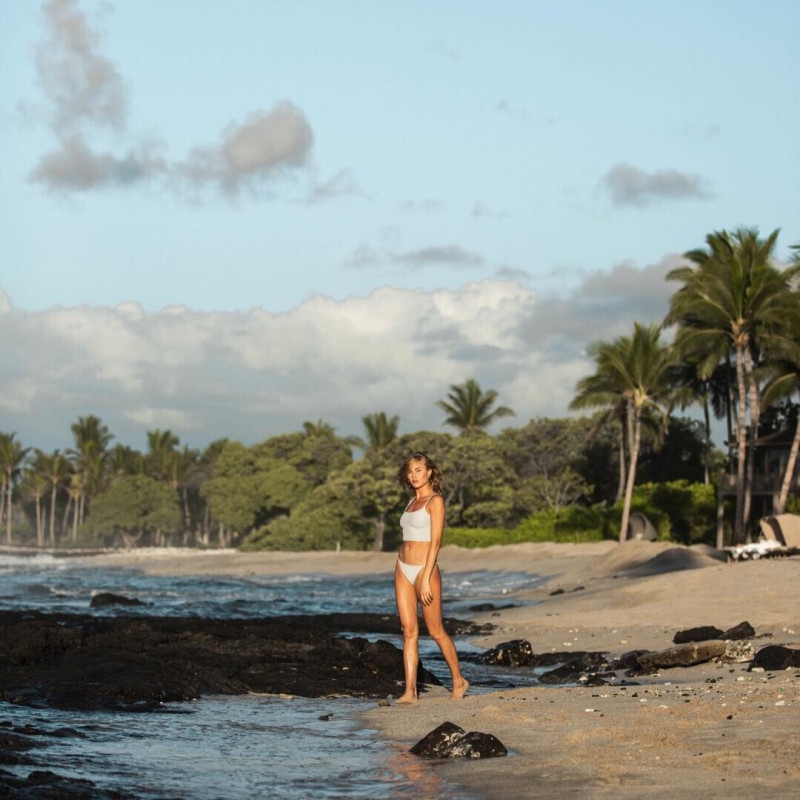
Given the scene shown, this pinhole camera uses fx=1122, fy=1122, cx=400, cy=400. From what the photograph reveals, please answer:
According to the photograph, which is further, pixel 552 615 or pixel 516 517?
pixel 516 517

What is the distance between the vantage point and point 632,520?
45125mm

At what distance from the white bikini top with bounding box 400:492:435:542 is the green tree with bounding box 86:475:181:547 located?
92.1 m

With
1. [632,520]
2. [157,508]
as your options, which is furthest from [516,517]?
[157,508]

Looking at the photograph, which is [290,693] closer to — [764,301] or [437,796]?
[437,796]

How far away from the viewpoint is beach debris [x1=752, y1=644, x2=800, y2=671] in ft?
30.8

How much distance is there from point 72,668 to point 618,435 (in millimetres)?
53055

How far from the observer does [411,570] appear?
808 centimetres

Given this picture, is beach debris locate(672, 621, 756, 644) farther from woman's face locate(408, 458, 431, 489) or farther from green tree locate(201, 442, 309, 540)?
green tree locate(201, 442, 309, 540)

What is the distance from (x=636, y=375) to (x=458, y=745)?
39.9 m

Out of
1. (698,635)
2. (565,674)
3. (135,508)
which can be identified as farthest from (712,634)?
(135,508)

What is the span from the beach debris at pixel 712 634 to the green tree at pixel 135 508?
3473 inches

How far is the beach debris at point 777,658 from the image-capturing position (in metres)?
9.40

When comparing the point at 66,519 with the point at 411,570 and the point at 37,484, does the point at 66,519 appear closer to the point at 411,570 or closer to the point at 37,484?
Answer: the point at 37,484

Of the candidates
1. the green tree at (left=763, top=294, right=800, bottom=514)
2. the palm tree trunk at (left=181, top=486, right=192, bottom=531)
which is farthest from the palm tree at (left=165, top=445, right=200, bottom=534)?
the green tree at (left=763, top=294, right=800, bottom=514)
